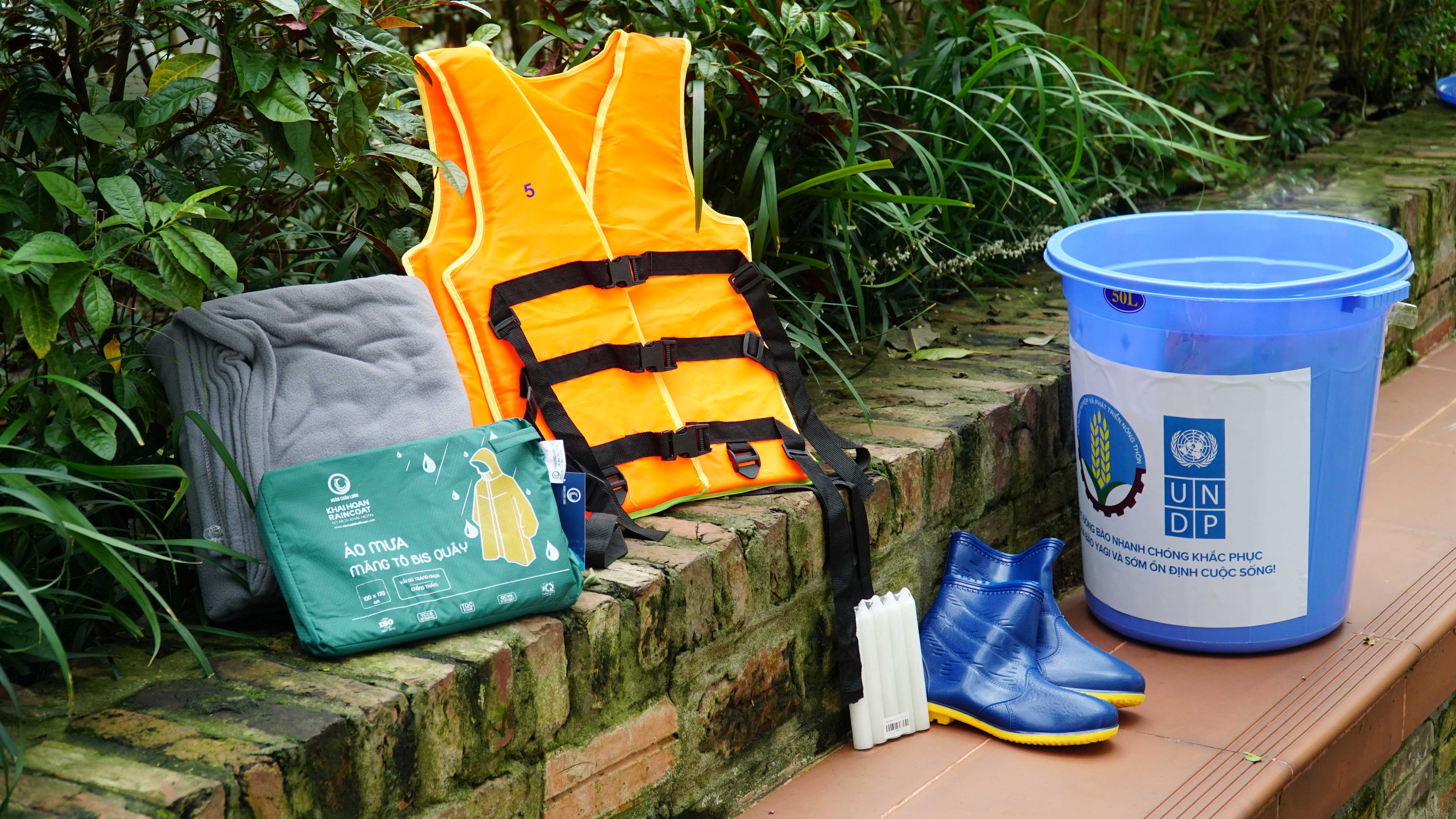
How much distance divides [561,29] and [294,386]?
106 centimetres

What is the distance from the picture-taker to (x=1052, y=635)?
94.8 inches

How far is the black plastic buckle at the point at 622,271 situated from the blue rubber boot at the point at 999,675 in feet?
2.79

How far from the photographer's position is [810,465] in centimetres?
228

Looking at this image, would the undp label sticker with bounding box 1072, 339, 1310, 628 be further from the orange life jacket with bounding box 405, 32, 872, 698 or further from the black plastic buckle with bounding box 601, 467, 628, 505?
the black plastic buckle with bounding box 601, 467, 628, 505

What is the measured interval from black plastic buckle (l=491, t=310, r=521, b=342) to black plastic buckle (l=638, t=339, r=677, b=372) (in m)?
0.25

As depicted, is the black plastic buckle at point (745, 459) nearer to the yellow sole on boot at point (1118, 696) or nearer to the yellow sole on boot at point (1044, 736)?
the yellow sole on boot at point (1044, 736)

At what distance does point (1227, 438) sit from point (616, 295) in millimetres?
1154

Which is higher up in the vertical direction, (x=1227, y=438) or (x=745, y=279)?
(x=745, y=279)

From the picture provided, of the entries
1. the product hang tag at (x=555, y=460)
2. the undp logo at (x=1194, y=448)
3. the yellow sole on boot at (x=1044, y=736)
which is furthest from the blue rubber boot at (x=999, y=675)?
the product hang tag at (x=555, y=460)

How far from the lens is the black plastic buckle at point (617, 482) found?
7.16ft

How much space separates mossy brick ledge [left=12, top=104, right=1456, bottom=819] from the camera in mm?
1506

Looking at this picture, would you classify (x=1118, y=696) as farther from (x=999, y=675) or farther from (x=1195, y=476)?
(x=1195, y=476)

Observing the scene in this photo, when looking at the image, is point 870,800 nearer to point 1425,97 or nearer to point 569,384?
point 569,384

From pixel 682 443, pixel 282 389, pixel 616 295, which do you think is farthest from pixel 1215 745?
pixel 282 389
